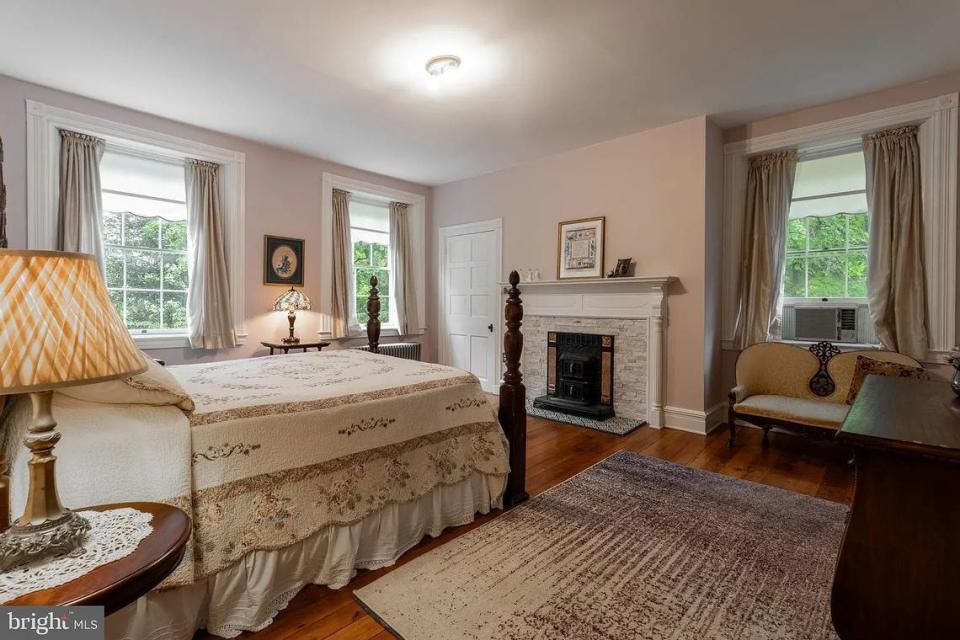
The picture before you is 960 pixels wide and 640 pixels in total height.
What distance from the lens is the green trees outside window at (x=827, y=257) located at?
3600 mm

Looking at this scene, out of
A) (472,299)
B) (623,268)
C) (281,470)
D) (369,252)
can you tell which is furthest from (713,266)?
(369,252)

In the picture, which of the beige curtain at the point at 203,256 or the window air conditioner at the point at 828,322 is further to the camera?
the beige curtain at the point at 203,256

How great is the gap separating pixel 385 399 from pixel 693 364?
3016 millimetres

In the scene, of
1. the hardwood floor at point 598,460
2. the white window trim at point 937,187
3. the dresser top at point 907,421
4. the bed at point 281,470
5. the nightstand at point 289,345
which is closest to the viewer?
the dresser top at point 907,421

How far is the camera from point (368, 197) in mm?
5449

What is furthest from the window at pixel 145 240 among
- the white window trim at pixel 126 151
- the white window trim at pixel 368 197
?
the white window trim at pixel 368 197

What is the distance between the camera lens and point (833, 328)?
365cm

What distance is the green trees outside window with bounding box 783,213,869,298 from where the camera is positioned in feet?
11.8

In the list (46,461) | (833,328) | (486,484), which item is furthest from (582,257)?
(46,461)

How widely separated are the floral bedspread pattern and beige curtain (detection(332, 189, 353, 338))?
251 centimetres

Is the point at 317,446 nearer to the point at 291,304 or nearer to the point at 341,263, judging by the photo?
the point at 291,304

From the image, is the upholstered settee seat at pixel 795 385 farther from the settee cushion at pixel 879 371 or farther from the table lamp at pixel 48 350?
the table lamp at pixel 48 350

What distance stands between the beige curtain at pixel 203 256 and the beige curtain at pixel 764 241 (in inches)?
194

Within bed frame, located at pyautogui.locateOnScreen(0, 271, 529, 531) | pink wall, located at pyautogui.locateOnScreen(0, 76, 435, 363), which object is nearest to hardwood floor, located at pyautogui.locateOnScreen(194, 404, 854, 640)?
bed frame, located at pyautogui.locateOnScreen(0, 271, 529, 531)
